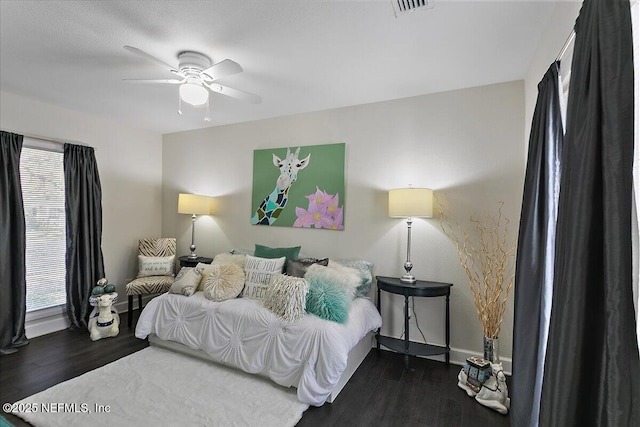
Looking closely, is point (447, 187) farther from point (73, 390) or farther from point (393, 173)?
point (73, 390)

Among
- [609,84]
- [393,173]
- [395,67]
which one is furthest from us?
[393,173]

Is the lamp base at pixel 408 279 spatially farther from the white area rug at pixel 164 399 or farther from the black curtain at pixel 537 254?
the white area rug at pixel 164 399

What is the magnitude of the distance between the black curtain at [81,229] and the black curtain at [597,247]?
4465 mm

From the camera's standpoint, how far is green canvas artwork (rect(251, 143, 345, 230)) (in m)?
3.51

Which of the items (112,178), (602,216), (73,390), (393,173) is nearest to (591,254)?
(602,216)

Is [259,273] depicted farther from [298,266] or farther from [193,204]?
[193,204]

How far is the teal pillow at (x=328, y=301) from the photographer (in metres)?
2.47

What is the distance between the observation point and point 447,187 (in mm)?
3033

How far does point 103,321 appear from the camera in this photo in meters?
3.36

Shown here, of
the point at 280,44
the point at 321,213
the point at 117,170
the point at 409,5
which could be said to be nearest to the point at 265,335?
the point at 321,213

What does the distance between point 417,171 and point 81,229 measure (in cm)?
397

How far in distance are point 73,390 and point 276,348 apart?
1.54m

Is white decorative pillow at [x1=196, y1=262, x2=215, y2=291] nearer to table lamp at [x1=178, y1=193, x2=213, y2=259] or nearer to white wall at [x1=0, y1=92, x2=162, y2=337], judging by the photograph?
table lamp at [x1=178, y1=193, x2=213, y2=259]

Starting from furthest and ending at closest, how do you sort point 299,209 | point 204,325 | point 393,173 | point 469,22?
point 299,209 < point 393,173 < point 204,325 < point 469,22
